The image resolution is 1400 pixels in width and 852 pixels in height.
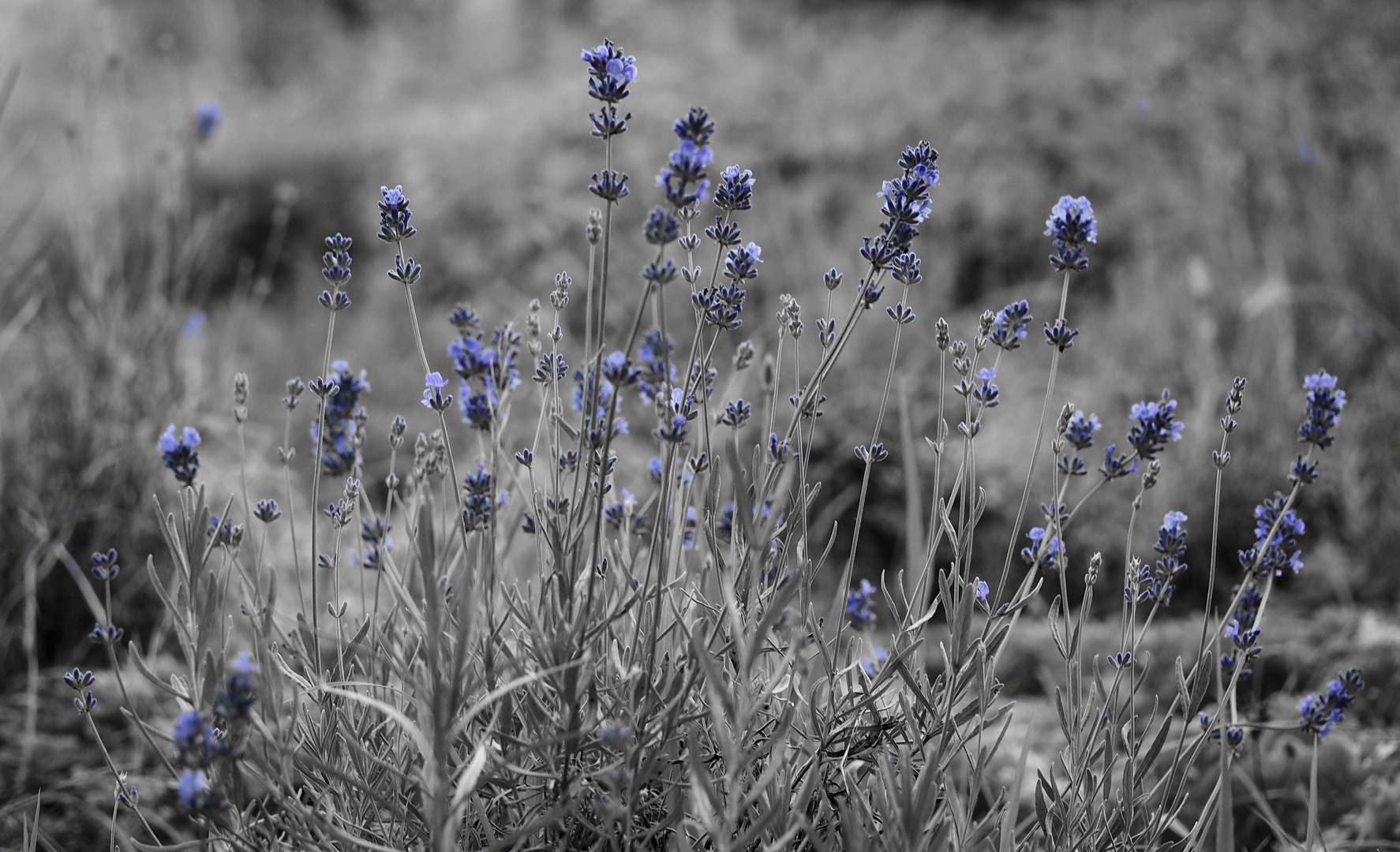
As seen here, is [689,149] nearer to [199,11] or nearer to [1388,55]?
[1388,55]

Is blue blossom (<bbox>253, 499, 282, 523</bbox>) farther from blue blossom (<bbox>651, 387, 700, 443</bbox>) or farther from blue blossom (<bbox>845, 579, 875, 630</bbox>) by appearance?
blue blossom (<bbox>845, 579, 875, 630</bbox>)

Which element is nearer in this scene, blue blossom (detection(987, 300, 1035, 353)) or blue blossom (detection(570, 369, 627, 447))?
blue blossom (detection(570, 369, 627, 447))

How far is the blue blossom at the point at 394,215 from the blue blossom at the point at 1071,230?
78cm

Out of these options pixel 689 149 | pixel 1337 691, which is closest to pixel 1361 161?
pixel 1337 691

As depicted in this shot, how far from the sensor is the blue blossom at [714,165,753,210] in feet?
→ 4.01

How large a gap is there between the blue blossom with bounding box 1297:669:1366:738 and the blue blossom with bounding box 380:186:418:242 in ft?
4.25

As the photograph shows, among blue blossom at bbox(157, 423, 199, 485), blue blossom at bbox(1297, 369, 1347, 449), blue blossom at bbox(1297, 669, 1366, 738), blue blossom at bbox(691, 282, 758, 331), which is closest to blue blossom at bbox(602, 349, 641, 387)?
blue blossom at bbox(691, 282, 758, 331)

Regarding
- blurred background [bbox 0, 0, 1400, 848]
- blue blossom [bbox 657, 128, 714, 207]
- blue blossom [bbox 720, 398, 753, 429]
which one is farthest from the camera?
blurred background [bbox 0, 0, 1400, 848]

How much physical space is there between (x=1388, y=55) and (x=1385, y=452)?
3549 mm

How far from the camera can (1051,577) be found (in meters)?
3.13

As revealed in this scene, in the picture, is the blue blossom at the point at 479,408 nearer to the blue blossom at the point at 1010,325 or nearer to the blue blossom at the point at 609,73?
the blue blossom at the point at 609,73

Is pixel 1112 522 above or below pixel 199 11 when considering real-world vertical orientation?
below

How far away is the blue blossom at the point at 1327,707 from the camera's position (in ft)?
4.37

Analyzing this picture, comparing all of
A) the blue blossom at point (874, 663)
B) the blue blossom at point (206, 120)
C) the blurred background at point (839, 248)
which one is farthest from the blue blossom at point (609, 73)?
the blue blossom at point (206, 120)
